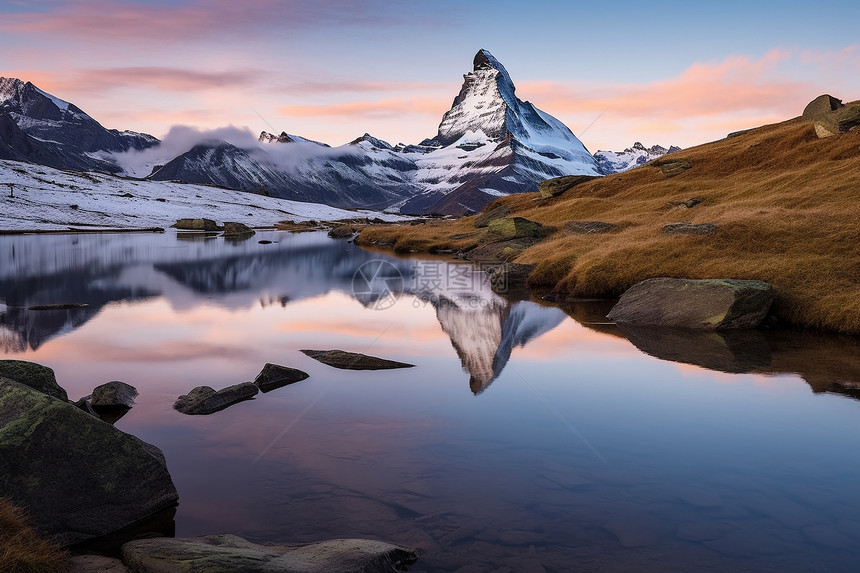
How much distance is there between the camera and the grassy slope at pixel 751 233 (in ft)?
93.9

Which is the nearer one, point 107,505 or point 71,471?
point 71,471

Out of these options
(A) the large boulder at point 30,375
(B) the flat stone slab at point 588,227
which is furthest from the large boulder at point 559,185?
(A) the large boulder at point 30,375

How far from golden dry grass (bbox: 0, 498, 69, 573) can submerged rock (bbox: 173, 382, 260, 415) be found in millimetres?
7469

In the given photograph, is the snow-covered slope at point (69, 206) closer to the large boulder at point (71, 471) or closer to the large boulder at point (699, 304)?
the large boulder at point (699, 304)

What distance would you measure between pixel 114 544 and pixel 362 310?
87.9 ft

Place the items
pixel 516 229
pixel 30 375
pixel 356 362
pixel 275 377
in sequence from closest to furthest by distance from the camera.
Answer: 1. pixel 30 375
2. pixel 275 377
3. pixel 356 362
4. pixel 516 229

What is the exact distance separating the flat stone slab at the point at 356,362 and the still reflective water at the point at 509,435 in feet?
2.34

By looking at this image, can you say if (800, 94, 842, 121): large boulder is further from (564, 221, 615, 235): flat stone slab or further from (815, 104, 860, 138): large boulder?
(564, 221, 615, 235): flat stone slab

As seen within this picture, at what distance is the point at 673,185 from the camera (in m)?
71.4

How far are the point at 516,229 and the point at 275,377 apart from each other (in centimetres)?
4724

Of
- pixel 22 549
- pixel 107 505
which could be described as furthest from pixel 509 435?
pixel 22 549

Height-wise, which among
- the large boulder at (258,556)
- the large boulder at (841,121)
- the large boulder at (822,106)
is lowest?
the large boulder at (258,556)

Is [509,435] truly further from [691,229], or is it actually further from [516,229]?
[516,229]

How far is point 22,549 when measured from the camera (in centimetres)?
777
